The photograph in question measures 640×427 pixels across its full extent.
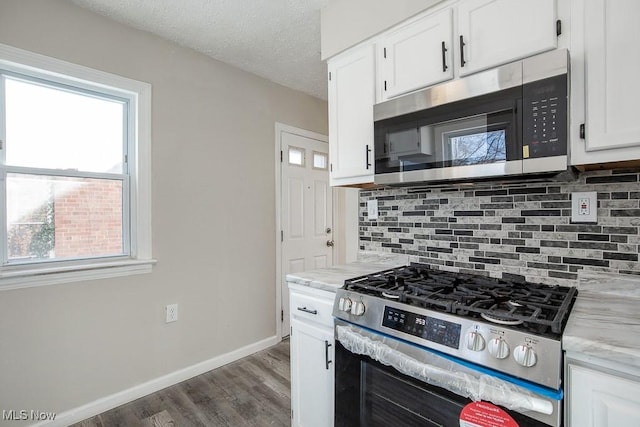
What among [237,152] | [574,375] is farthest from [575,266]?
[237,152]

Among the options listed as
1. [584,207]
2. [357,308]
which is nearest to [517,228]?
[584,207]

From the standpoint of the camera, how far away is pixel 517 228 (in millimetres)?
1494

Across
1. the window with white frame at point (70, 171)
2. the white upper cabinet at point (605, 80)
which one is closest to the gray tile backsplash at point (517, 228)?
the white upper cabinet at point (605, 80)

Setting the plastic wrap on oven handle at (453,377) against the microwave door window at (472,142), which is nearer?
the plastic wrap on oven handle at (453,377)

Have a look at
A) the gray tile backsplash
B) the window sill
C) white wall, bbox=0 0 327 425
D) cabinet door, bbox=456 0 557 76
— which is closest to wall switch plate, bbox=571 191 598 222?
the gray tile backsplash

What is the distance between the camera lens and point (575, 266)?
1.34 m

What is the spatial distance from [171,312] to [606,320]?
2502 millimetres

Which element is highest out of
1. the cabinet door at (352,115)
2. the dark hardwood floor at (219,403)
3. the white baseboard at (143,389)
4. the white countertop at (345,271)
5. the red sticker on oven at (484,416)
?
the cabinet door at (352,115)

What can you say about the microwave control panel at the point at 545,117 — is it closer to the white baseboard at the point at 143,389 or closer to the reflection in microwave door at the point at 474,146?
the reflection in microwave door at the point at 474,146

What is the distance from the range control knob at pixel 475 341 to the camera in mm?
942

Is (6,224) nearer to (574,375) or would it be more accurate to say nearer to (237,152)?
(237,152)

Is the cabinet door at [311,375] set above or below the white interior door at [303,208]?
below

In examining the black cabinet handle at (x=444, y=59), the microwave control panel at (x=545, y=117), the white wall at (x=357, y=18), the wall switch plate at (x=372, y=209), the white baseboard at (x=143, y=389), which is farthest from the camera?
the wall switch plate at (x=372, y=209)

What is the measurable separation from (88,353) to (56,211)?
3.05 feet
